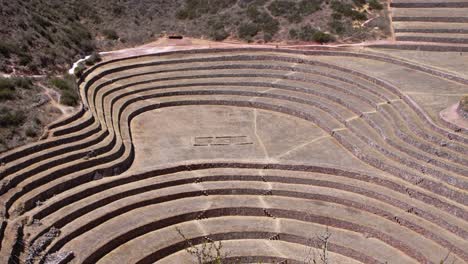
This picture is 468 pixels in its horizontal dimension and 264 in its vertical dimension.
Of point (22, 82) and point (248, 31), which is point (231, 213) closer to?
point (22, 82)

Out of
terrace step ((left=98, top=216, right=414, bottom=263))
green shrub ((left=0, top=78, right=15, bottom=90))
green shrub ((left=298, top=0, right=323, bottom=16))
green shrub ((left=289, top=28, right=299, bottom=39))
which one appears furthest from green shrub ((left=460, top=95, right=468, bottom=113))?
green shrub ((left=0, top=78, right=15, bottom=90))

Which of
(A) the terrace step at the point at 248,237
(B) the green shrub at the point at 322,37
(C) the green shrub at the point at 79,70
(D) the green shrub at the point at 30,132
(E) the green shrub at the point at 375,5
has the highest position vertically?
(E) the green shrub at the point at 375,5

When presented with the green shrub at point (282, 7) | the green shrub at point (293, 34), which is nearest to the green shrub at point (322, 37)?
the green shrub at point (293, 34)

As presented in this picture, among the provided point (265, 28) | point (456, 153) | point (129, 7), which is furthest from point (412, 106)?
point (129, 7)

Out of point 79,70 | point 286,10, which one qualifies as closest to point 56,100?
point 79,70

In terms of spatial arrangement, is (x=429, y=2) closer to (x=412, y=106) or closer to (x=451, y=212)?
(x=412, y=106)

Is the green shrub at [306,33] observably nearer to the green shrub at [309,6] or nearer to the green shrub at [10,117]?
the green shrub at [309,6]
